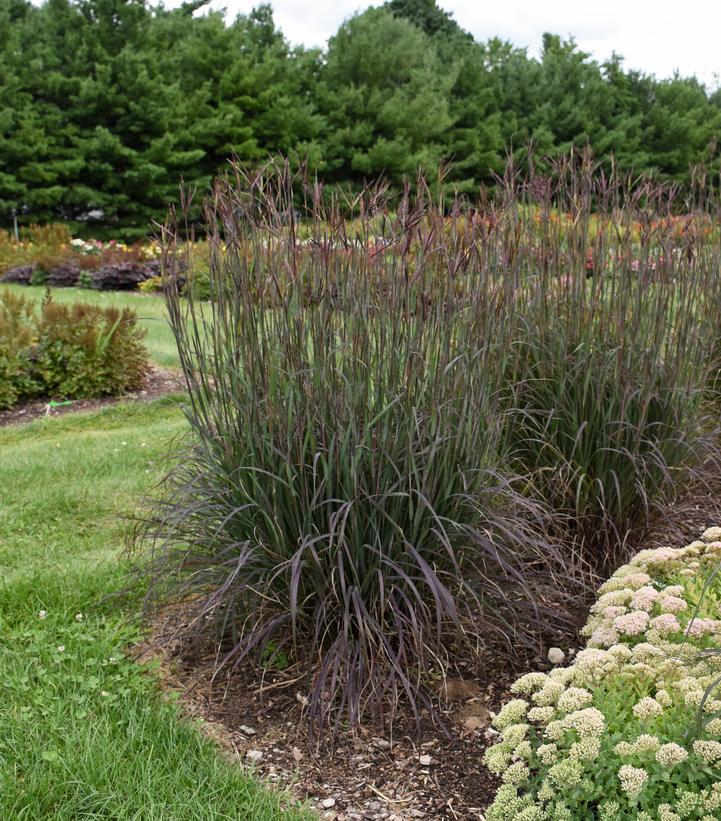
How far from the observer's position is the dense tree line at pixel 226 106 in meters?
22.3

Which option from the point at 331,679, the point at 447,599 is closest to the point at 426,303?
the point at 447,599

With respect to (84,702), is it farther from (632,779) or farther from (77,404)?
(77,404)

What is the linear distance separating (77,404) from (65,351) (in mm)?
533

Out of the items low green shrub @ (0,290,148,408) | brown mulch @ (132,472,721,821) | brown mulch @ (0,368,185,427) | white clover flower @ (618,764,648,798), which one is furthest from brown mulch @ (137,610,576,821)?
low green shrub @ (0,290,148,408)

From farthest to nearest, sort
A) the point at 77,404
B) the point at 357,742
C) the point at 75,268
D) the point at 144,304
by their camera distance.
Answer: the point at 75,268, the point at 144,304, the point at 77,404, the point at 357,742

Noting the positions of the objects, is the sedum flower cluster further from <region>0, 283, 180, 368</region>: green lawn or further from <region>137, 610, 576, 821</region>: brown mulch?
<region>0, 283, 180, 368</region>: green lawn

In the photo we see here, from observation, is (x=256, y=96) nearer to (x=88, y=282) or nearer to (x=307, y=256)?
(x=88, y=282)

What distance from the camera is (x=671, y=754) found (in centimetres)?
193

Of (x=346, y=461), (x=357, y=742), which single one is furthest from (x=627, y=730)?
(x=346, y=461)

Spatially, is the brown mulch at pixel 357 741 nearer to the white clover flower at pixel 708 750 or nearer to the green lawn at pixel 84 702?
the green lawn at pixel 84 702

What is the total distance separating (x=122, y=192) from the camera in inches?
906

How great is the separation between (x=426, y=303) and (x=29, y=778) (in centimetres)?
191

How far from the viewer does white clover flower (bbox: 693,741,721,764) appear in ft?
6.28

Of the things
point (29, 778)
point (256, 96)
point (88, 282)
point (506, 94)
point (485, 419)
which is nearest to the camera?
point (29, 778)
